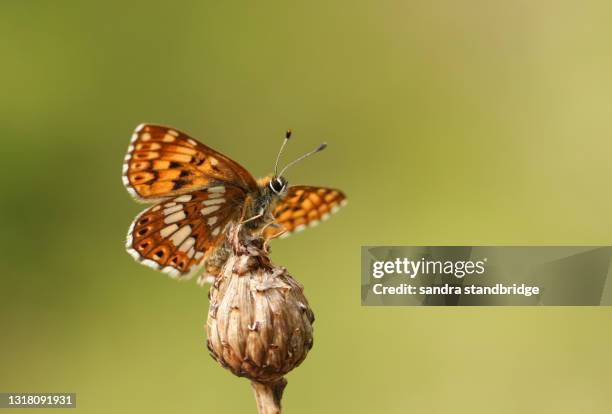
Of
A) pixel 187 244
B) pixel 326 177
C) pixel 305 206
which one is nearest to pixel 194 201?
pixel 187 244

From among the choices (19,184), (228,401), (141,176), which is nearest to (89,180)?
(19,184)

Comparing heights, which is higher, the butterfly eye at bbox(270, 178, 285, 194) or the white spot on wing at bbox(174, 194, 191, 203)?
the butterfly eye at bbox(270, 178, 285, 194)

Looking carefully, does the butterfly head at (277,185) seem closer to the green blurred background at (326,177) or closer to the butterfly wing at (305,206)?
the butterfly wing at (305,206)

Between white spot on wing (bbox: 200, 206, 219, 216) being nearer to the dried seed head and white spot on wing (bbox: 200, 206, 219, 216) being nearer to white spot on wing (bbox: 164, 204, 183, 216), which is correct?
white spot on wing (bbox: 164, 204, 183, 216)

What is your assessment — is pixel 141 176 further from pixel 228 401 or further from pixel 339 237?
pixel 339 237

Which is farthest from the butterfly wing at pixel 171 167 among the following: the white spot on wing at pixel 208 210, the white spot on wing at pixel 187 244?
the white spot on wing at pixel 187 244

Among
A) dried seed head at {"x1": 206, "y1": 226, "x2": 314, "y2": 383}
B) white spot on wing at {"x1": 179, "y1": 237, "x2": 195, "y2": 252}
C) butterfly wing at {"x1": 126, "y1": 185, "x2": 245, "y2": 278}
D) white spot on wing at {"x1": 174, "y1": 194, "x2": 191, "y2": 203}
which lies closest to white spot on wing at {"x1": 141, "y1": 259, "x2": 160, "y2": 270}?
butterfly wing at {"x1": 126, "y1": 185, "x2": 245, "y2": 278}
